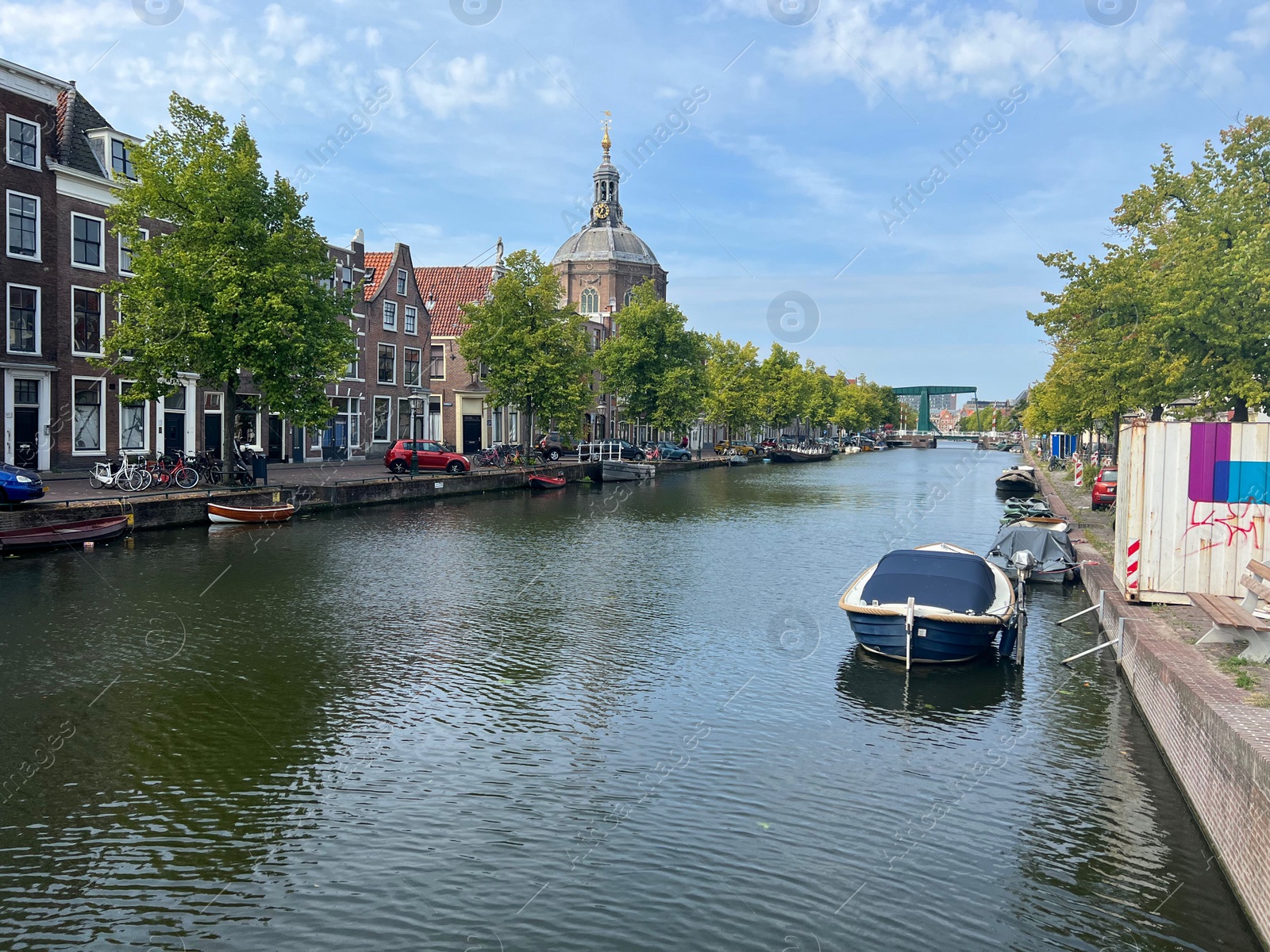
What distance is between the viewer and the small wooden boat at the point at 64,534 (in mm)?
23453

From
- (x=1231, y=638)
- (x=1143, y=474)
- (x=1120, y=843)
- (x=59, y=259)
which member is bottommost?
(x=1120, y=843)

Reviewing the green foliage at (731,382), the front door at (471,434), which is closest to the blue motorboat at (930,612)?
the front door at (471,434)

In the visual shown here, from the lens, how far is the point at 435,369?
2702 inches

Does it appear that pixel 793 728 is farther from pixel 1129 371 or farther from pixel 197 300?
pixel 197 300

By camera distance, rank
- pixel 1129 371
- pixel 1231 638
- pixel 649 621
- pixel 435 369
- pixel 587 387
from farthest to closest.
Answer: pixel 435 369, pixel 587 387, pixel 1129 371, pixel 649 621, pixel 1231 638

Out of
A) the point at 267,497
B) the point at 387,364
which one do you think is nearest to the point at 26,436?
the point at 267,497

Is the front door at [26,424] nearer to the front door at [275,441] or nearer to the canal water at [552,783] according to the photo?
the front door at [275,441]

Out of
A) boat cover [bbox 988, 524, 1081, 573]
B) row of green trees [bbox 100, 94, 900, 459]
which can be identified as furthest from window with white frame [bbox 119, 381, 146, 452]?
boat cover [bbox 988, 524, 1081, 573]

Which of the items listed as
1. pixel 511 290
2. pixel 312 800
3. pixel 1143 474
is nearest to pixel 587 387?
pixel 511 290

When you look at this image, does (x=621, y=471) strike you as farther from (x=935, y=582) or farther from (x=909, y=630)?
(x=909, y=630)

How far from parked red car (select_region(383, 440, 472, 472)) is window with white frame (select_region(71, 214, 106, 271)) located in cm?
1462

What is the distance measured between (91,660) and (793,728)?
10475 millimetres

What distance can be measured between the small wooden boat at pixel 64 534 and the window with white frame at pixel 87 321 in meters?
14.4

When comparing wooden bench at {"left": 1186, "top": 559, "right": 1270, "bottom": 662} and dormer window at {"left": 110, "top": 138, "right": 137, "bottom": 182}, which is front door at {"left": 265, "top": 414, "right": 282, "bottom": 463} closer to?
dormer window at {"left": 110, "top": 138, "right": 137, "bottom": 182}
